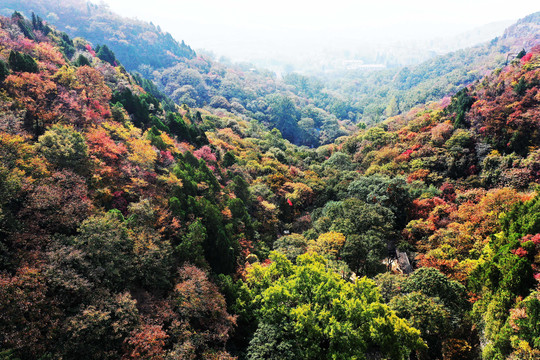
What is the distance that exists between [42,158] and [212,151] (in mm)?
25854

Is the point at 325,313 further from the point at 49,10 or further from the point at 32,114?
the point at 49,10

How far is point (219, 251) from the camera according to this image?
24953 millimetres

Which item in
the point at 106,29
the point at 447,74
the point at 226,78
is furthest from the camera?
the point at 447,74

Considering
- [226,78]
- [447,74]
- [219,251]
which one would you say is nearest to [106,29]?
[226,78]

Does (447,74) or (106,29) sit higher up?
(447,74)

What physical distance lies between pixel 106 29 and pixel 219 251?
156257mm

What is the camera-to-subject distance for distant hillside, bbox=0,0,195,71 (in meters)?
130

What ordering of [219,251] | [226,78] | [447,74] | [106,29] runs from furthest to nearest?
[447,74] < [226,78] < [106,29] < [219,251]

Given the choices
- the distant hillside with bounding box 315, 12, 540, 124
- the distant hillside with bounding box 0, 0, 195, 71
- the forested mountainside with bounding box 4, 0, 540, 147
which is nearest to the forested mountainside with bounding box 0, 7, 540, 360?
the forested mountainside with bounding box 4, 0, 540, 147

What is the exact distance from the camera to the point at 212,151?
4488 cm

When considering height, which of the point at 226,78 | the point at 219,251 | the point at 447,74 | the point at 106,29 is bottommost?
the point at 226,78

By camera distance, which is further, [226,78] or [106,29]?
[226,78]

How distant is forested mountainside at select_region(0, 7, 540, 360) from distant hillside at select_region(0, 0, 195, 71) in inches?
4219

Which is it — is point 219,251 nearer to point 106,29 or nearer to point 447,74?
point 106,29
